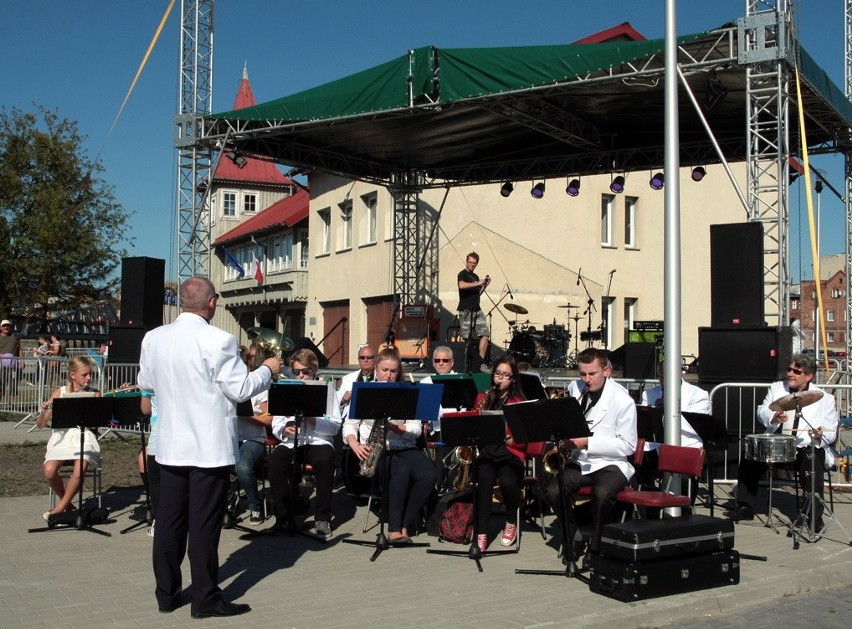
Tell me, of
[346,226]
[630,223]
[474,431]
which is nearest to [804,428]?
[474,431]

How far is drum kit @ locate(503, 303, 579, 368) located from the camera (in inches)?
891

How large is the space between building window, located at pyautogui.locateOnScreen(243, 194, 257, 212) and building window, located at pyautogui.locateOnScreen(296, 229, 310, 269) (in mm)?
17254

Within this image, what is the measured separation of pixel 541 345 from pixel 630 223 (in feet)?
39.8

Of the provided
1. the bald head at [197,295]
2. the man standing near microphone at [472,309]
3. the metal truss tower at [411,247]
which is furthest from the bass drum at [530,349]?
the bald head at [197,295]

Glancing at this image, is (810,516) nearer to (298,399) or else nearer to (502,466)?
(502,466)

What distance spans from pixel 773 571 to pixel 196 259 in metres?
14.3

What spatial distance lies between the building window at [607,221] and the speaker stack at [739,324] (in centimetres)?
2135

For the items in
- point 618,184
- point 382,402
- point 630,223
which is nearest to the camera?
point 382,402

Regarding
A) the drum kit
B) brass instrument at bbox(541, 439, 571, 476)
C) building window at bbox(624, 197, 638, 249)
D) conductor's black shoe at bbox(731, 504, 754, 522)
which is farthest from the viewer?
building window at bbox(624, 197, 638, 249)

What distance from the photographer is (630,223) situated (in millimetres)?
33906

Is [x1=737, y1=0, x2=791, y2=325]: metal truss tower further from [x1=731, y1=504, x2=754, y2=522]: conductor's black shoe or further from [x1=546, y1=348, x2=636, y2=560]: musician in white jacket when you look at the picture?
[x1=546, y1=348, x2=636, y2=560]: musician in white jacket

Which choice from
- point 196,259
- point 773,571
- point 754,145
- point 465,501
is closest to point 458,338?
point 196,259

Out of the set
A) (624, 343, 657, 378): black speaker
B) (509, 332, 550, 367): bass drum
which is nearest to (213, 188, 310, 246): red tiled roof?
(509, 332, 550, 367): bass drum

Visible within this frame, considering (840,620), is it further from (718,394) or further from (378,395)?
(718,394)
